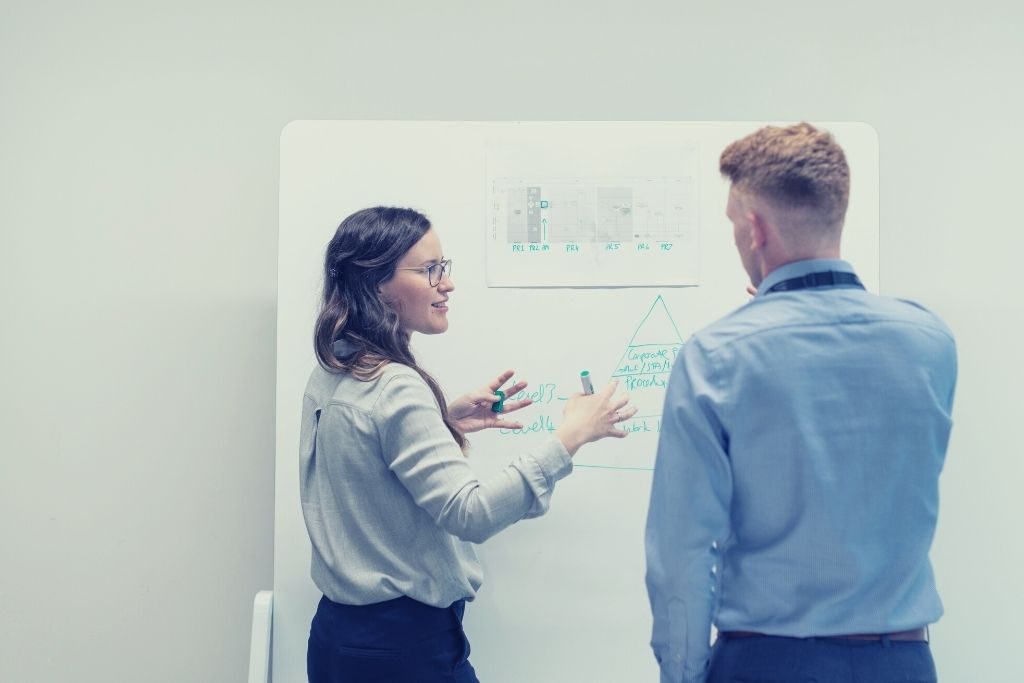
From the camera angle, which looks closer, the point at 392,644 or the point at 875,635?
the point at 875,635

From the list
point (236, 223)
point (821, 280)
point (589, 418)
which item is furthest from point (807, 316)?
point (236, 223)

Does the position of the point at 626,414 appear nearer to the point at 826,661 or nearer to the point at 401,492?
the point at 401,492

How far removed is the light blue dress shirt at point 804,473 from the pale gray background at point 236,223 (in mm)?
992

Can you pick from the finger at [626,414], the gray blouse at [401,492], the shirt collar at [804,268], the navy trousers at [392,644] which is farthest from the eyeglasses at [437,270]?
the shirt collar at [804,268]

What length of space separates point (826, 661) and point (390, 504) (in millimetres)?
618

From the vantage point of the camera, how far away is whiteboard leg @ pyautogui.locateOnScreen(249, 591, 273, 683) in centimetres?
165

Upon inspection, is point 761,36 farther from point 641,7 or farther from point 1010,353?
point 1010,353

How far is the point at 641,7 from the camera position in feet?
6.58

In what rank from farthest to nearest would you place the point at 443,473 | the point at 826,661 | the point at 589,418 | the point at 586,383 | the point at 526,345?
1. the point at 526,345
2. the point at 586,383
3. the point at 589,418
4. the point at 443,473
5. the point at 826,661

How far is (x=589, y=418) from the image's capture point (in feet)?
4.94

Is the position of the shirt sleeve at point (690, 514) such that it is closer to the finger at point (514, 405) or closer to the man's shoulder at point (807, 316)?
the man's shoulder at point (807, 316)

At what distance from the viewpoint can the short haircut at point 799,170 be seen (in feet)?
3.68

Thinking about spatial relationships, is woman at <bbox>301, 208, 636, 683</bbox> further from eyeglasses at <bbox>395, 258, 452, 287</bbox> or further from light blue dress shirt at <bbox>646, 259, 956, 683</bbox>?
light blue dress shirt at <bbox>646, 259, 956, 683</bbox>

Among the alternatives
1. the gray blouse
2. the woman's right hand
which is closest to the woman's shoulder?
the gray blouse
